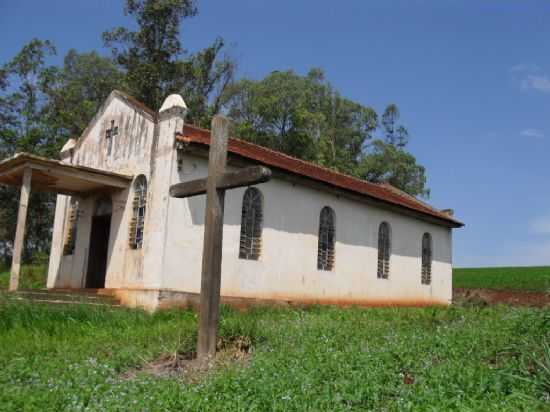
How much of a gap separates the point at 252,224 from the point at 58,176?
511cm

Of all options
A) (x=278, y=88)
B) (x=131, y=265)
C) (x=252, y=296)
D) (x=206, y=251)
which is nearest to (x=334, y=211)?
(x=252, y=296)

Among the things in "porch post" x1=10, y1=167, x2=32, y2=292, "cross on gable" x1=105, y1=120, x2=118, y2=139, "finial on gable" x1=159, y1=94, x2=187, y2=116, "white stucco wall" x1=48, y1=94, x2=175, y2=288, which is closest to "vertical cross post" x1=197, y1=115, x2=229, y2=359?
"white stucco wall" x1=48, y1=94, x2=175, y2=288

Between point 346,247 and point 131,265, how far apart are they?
6.89m

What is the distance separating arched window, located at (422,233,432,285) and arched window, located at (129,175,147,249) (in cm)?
1175

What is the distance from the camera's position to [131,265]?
13938 mm

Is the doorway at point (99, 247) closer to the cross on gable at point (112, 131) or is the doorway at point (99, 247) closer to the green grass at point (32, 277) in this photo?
the cross on gable at point (112, 131)

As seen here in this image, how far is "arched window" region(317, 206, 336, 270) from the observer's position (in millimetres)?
16844

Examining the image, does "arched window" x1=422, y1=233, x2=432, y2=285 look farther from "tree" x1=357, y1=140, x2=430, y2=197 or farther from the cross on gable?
"tree" x1=357, y1=140, x2=430, y2=197

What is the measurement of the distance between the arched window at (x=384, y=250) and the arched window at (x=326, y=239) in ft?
Result: 8.73

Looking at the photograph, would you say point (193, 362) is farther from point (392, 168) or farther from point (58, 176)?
point (392, 168)

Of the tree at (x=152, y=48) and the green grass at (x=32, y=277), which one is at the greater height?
the tree at (x=152, y=48)

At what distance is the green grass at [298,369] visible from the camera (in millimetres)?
5270

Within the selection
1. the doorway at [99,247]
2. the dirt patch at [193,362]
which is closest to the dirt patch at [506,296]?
the doorway at [99,247]

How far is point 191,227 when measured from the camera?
1351 cm
